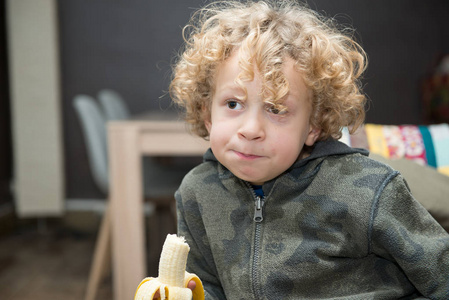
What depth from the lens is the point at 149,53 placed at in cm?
333

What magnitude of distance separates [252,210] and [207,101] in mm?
200

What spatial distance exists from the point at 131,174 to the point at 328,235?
1.15 meters

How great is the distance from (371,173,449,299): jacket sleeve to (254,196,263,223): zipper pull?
0.58 ft

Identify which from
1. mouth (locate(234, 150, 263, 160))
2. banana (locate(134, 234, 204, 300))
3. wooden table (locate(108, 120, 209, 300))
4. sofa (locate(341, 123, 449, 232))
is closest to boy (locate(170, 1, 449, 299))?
mouth (locate(234, 150, 263, 160))

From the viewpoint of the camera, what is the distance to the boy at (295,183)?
77cm

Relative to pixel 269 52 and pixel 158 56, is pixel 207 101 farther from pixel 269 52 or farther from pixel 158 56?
pixel 158 56

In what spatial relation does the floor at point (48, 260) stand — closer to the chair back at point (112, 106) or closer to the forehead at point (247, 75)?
the chair back at point (112, 106)

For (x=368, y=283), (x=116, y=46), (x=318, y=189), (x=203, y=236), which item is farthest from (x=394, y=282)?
(x=116, y=46)

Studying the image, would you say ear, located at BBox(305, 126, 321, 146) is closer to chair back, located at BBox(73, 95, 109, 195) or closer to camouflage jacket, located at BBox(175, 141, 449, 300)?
camouflage jacket, located at BBox(175, 141, 449, 300)

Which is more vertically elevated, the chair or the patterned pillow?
the patterned pillow

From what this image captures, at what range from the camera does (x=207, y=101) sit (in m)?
0.89

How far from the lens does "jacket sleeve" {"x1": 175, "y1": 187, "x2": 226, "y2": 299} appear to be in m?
0.92

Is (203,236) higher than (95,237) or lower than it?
higher

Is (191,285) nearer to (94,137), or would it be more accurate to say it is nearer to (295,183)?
(295,183)
